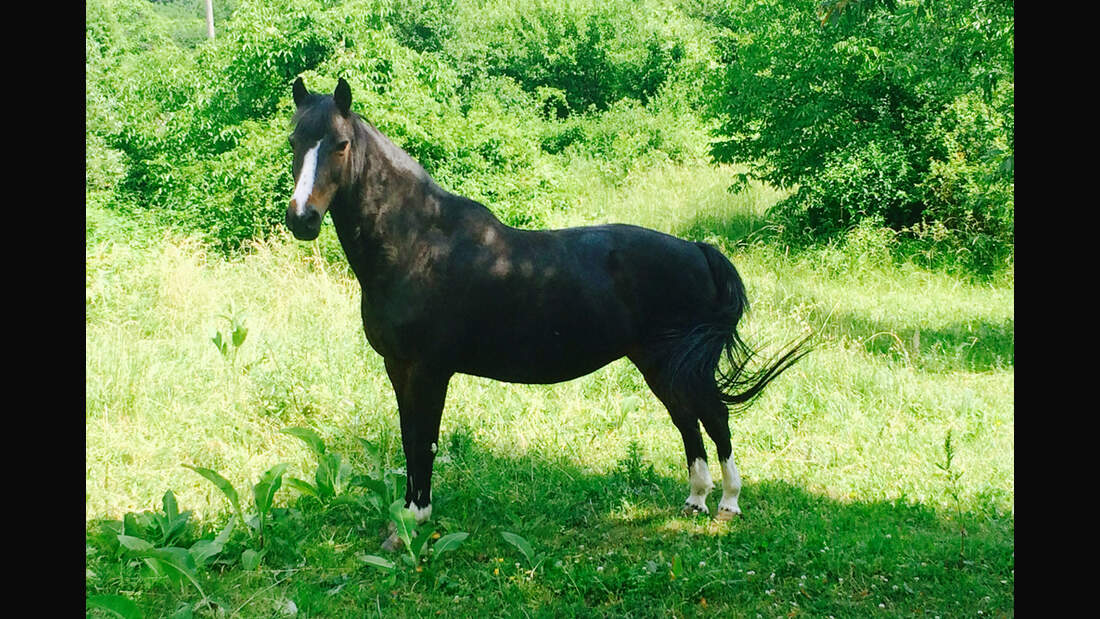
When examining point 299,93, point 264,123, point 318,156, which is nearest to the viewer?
point 318,156

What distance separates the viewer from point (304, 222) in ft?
10.9

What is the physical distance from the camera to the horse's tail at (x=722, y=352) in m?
4.17

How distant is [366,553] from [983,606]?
2835 mm

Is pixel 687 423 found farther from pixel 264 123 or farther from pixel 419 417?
pixel 264 123

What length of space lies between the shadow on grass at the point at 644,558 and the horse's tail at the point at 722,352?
28.9 inches

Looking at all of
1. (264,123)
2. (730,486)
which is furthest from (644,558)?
(264,123)

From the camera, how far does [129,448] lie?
507cm

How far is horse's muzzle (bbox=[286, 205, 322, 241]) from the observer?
3.30m

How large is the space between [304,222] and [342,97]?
621 mm

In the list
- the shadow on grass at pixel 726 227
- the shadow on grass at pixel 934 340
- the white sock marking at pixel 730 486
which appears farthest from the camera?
the shadow on grass at pixel 726 227

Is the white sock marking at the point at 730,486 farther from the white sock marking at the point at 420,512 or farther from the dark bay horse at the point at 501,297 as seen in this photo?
the white sock marking at the point at 420,512

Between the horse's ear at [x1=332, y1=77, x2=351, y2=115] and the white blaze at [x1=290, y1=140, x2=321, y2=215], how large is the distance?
0.71ft

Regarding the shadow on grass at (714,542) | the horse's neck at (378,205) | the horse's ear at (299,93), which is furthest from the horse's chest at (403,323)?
the shadow on grass at (714,542)
